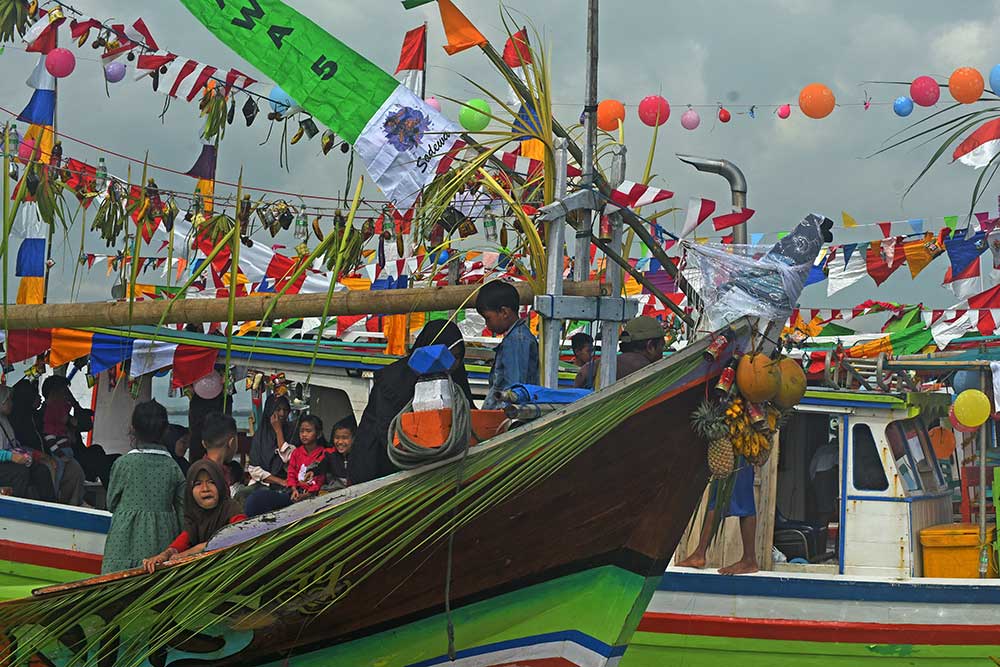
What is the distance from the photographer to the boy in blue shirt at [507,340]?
18.5ft

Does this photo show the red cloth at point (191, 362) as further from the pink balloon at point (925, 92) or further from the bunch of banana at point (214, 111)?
the pink balloon at point (925, 92)

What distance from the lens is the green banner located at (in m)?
5.93

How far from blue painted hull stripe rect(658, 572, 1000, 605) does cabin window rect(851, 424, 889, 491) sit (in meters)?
0.82

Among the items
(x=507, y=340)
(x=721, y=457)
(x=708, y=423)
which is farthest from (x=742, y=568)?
(x=507, y=340)

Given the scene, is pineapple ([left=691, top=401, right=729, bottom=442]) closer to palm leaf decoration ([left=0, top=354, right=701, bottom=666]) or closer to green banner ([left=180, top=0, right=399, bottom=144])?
palm leaf decoration ([left=0, top=354, right=701, bottom=666])

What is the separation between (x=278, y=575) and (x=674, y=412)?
75.8 inches

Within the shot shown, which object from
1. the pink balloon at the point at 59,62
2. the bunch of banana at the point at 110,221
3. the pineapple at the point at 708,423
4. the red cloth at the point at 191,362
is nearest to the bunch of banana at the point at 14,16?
the pink balloon at the point at 59,62

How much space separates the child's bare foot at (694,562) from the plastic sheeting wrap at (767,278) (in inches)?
102

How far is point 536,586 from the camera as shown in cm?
538

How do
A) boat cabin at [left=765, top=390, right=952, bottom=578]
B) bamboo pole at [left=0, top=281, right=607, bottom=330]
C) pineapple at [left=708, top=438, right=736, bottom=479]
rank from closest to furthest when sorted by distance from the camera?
pineapple at [left=708, top=438, right=736, bottom=479], bamboo pole at [left=0, top=281, right=607, bottom=330], boat cabin at [left=765, top=390, right=952, bottom=578]

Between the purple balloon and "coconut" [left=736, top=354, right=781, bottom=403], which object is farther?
the purple balloon

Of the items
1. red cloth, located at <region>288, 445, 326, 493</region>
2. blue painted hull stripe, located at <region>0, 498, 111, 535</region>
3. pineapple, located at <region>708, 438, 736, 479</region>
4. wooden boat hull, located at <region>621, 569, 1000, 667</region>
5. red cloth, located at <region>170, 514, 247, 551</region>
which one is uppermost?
pineapple, located at <region>708, 438, 736, 479</region>

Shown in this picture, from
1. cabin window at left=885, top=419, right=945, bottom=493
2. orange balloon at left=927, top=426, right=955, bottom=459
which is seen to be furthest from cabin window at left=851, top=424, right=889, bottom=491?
orange balloon at left=927, top=426, right=955, bottom=459

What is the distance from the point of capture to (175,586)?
15.7ft
